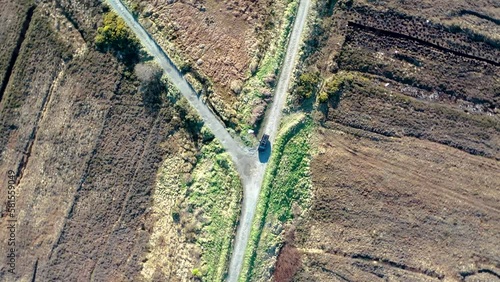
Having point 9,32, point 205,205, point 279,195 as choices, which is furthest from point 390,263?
point 9,32

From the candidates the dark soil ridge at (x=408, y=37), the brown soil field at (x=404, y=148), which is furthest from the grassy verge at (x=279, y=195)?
the dark soil ridge at (x=408, y=37)

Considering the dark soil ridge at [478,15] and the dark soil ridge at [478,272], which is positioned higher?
the dark soil ridge at [478,15]

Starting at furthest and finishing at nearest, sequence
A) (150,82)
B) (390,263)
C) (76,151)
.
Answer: (76,151)
(150,82)
(390,263)

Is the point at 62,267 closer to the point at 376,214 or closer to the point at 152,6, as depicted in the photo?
the point at 152,6

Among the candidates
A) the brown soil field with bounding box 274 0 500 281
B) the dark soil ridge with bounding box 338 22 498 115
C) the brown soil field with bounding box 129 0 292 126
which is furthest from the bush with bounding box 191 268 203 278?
the dark soil ridge with bounding box 338 22 498 115

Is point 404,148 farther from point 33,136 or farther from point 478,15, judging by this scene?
point 33,136

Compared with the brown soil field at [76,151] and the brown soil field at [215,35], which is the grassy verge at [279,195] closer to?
the brown soil field at [215,35]
